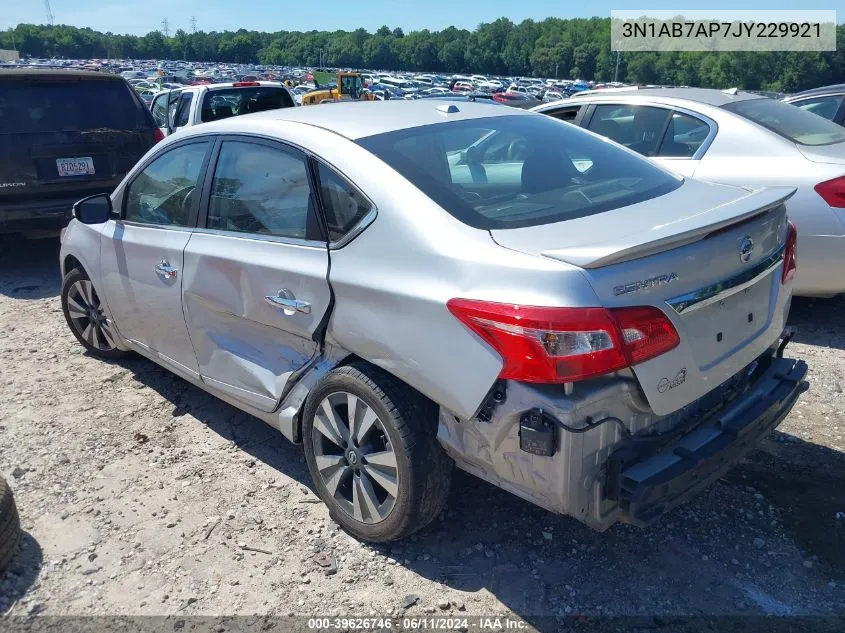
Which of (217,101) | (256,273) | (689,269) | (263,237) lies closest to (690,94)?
(689,269)

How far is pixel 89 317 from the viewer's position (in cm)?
474

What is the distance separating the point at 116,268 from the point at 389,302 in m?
2.32

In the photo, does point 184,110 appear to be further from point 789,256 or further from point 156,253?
point 789,256

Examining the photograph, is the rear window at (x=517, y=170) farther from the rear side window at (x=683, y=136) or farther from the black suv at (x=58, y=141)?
the black suv at (x=58, y=141)

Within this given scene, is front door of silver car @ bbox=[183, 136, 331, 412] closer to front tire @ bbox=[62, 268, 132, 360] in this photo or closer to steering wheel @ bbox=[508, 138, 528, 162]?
steering wheel @ bbox=[508, 138, 528, 162]

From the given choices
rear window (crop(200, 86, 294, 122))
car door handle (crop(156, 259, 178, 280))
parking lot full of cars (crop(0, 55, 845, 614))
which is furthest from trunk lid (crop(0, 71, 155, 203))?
car door handle (crop(156, 259, 178, 280))

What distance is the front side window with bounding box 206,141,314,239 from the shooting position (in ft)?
9.82

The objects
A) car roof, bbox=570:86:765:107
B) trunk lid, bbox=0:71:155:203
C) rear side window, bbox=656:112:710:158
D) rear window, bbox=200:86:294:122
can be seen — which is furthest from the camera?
rear window, bbox=200:86:294:122

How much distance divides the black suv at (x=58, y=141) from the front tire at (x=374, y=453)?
195 inches

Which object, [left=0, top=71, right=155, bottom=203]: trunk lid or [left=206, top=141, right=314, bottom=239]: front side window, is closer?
[left=206, top=141, right=314, bottom=239]: front side window

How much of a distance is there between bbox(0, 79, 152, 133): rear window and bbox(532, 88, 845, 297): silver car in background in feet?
14.5

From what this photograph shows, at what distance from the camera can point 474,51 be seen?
431ft

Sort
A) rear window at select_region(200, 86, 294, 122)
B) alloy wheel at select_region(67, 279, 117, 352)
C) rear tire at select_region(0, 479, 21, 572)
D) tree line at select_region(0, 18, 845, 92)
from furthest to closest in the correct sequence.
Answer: tree line at select_region(0, 18, 845, 92)
rear window at select_region(200, 86, 294, 122)
alloy wheel at select_region(67, 279, 117, 352)
rear tire at select_region(0, 479, 21, 572)

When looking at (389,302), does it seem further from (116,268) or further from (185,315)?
(116,268)
